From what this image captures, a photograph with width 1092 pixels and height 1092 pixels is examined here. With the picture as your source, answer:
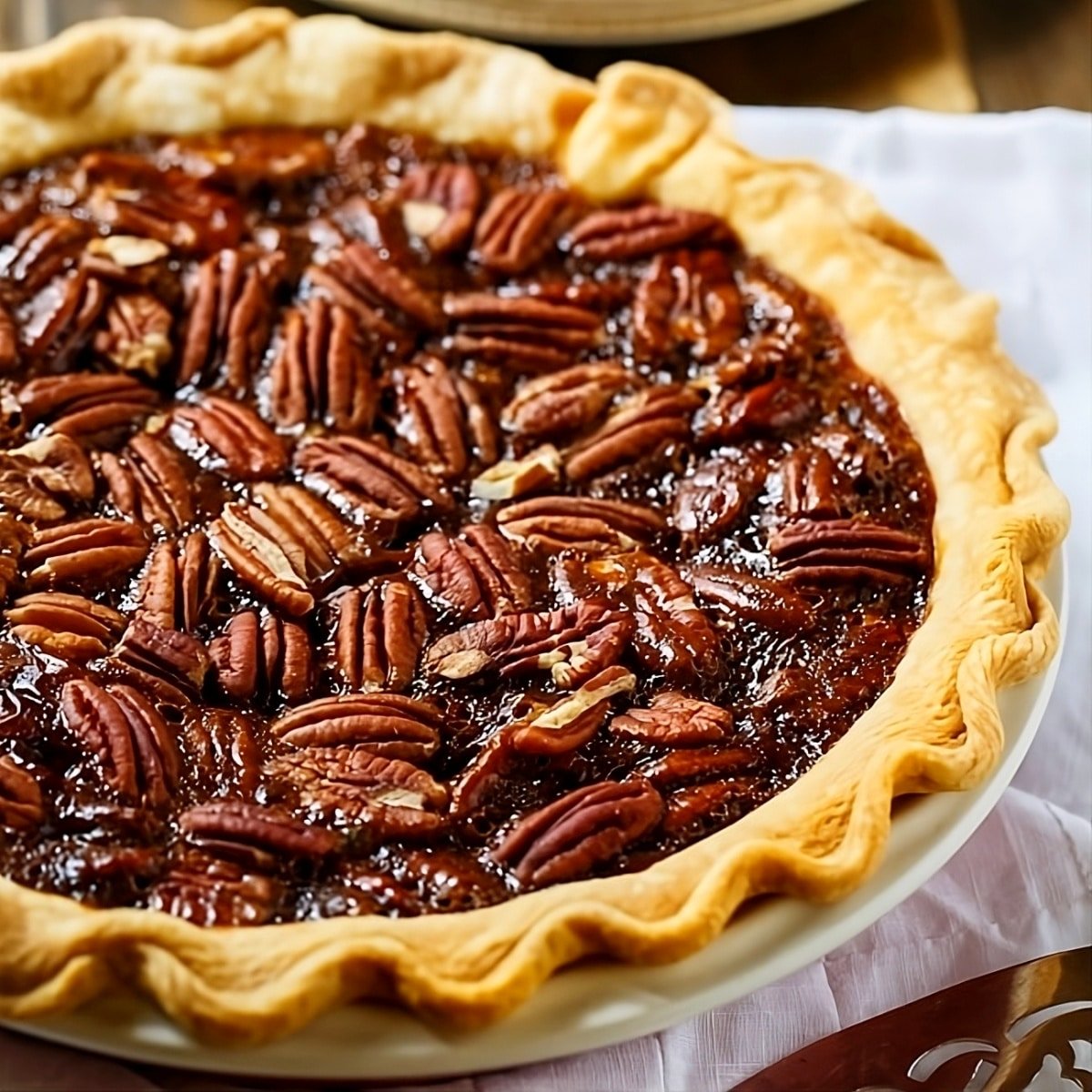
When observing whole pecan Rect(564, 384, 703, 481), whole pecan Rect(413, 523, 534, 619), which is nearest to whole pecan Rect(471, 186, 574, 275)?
whole pecan Rect(564, 384, 703, 481)

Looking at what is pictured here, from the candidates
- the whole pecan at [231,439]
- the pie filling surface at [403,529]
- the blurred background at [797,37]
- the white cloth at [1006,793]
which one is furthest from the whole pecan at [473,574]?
the blurred background at [797,37]

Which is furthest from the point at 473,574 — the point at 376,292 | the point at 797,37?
the point at 797,37

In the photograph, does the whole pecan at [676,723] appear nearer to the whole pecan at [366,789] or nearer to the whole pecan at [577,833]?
the whole pecan at [577,833]

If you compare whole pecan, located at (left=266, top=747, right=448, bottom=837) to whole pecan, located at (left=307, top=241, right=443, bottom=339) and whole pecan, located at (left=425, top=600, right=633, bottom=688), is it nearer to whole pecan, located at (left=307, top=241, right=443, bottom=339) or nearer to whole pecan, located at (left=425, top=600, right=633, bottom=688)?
whole pecan, located at (left=425, top=600, right=633, bottom=688)

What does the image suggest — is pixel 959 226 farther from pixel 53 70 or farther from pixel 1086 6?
pixel 53 70

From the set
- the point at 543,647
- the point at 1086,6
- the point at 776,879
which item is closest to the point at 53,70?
the point at 543,647
